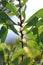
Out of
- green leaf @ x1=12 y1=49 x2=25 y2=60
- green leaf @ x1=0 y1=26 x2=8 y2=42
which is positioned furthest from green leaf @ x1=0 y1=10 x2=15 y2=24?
green leaf @ x1=12 y1=49 x2=25 y2=60

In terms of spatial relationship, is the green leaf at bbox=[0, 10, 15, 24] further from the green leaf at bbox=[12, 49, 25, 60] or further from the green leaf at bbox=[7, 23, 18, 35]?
the green leaf at bbox=[12, 49, 25, 60]

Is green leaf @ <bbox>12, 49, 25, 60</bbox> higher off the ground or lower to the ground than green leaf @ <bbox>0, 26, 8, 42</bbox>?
lower

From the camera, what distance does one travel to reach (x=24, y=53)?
65cm

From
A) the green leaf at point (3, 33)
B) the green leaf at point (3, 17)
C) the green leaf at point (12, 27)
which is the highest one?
the green leaf at point (3, 17)

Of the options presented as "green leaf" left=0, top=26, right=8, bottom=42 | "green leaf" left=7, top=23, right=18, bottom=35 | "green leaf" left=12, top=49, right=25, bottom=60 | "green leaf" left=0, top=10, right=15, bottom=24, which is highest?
"green leaf" left=0, top=10, right=15, bottom=24

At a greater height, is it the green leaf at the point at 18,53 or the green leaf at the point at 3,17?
the green leaf at the point at 3,17

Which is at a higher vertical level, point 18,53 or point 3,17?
point 3,17

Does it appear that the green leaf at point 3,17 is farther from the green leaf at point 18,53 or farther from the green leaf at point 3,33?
the green leaf at point 18,53

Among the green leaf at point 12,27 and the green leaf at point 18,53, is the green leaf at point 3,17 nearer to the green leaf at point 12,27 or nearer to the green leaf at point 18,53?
the green leaf at point 12,27

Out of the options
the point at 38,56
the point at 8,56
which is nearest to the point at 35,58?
the point at 38,56

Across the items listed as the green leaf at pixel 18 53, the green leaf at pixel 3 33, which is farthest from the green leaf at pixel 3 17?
the green leaf at pixel 18 53

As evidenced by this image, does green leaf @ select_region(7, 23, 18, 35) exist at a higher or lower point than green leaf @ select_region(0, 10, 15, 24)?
lower

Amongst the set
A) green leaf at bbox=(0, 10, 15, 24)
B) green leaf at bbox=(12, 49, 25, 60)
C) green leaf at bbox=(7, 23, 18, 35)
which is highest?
green leaf at bbox=(0, 10, 15, 24)

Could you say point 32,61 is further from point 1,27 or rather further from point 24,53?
point 1,27
